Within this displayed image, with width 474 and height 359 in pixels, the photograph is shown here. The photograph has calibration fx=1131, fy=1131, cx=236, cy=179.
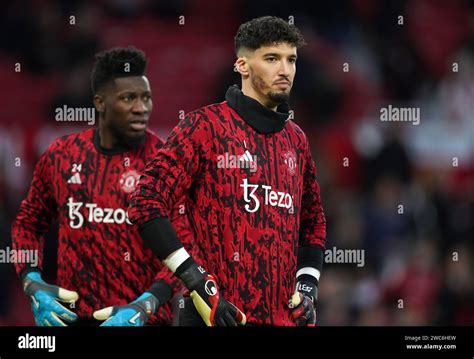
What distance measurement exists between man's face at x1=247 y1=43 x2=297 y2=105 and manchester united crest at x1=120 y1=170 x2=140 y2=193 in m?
1.40

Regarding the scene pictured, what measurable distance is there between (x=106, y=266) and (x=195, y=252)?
3.97 feet

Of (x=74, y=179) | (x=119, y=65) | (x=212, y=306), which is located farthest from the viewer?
(x=119, y=65)

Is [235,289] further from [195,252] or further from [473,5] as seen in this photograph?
[473,5]

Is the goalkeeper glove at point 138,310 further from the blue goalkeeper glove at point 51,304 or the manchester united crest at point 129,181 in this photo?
the manchester united crest at point 129,181

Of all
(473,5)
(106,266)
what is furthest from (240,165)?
(473,5)

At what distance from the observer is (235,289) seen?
18.2 feet

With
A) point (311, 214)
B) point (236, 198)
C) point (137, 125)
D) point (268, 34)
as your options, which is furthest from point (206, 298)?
point (137, 125)

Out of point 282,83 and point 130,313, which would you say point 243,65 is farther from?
point 130,313

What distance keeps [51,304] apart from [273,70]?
204 cm

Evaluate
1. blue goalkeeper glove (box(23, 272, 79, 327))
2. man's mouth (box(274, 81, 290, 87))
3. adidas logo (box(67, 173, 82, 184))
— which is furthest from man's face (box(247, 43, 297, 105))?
blue goalkeeper glove (box(23, 272, 79, 327))

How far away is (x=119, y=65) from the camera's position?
7195mm

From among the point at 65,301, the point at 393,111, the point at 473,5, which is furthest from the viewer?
the point at 473,5

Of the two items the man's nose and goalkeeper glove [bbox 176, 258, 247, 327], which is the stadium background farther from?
goalkeeper glove [bbox 176, 258, 247, 327]

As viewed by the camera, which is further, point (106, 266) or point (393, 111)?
point (393, 111)
